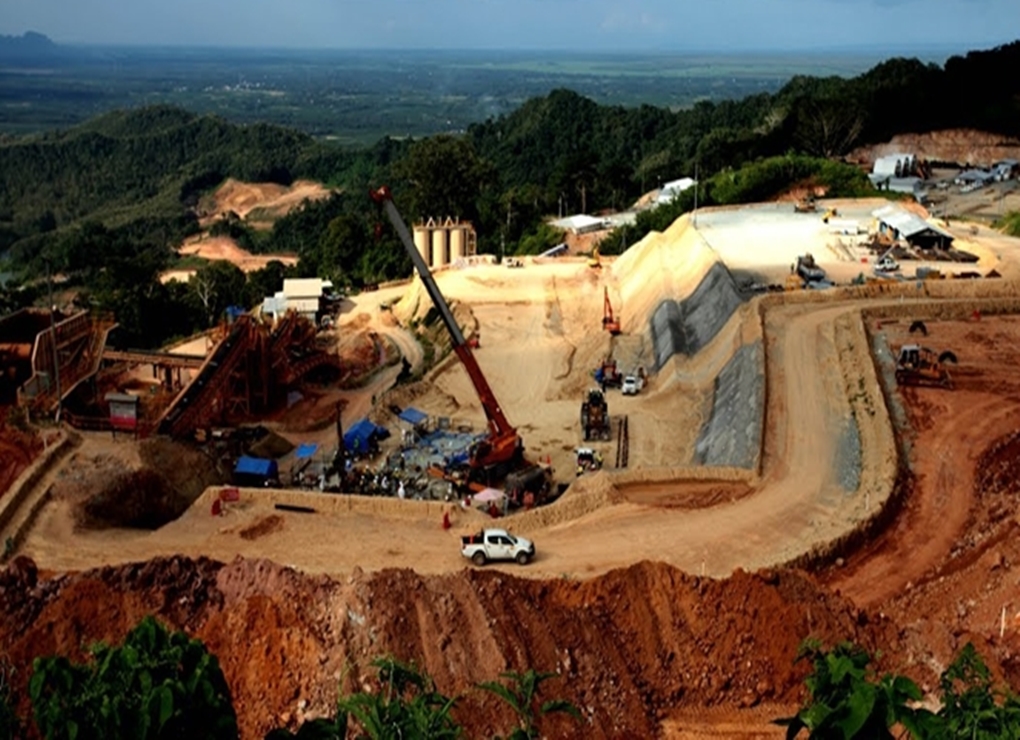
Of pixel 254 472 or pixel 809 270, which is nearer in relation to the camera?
pixel 254 472

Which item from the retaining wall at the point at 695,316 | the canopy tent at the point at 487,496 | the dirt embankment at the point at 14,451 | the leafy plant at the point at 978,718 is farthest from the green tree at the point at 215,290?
the leafy plant at the point at 978,718

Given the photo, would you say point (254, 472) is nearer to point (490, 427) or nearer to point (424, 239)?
point (490, 427)

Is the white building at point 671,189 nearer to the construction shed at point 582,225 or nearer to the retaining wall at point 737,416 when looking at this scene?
the construction shed at point 582,225

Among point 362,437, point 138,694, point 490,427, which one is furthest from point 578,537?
point 138,694

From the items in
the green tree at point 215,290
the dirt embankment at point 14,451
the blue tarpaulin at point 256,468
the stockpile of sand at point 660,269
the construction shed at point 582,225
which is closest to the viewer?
the dirt embankment at point 14,451

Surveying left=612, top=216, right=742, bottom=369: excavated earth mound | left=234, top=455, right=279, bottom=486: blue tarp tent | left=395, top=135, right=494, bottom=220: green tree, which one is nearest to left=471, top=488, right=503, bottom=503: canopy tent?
left=234, top=455, right=279, bottom=486: blue tarp tent

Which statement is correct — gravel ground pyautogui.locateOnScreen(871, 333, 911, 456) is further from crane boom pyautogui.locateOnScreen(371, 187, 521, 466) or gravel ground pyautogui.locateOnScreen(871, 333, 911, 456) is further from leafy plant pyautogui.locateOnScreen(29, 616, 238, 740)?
leafy plant pyautogui.locateOnScreen(29, 616, 238, 740)
